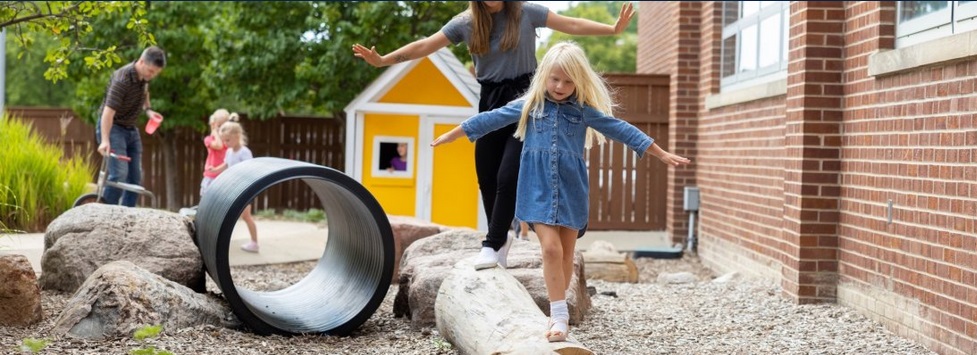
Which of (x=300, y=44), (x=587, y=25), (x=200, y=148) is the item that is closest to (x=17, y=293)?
(x=587, y=25)

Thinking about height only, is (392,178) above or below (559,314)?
above

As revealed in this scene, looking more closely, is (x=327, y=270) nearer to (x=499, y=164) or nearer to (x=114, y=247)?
(x=114, y=247)

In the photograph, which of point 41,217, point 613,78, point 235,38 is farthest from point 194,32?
point 41,217

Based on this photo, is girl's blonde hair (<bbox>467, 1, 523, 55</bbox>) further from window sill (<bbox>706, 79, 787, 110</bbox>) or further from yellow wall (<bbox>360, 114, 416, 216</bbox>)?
yellow wall (<bbox>360, 114, 416, 216</bbox>)

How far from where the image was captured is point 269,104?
58.6ft

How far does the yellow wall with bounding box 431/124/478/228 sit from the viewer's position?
11.6 m

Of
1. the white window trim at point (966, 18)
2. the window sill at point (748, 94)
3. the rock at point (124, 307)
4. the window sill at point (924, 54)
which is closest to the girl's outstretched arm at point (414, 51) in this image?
the rock at point (124, 307)

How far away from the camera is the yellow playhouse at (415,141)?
11500mm

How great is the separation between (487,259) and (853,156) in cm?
300

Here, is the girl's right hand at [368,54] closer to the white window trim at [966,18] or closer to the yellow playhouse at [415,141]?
the white window trim at [966,18]

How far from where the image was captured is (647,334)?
638 centimetres

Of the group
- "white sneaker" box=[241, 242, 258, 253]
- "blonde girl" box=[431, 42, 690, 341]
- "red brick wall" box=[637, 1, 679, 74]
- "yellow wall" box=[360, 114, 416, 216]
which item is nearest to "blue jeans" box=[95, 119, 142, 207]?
"white sneaker" box=[241, 242, 258, 253]

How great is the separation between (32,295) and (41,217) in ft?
15.3

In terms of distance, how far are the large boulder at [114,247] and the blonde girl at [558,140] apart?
2.60 m
